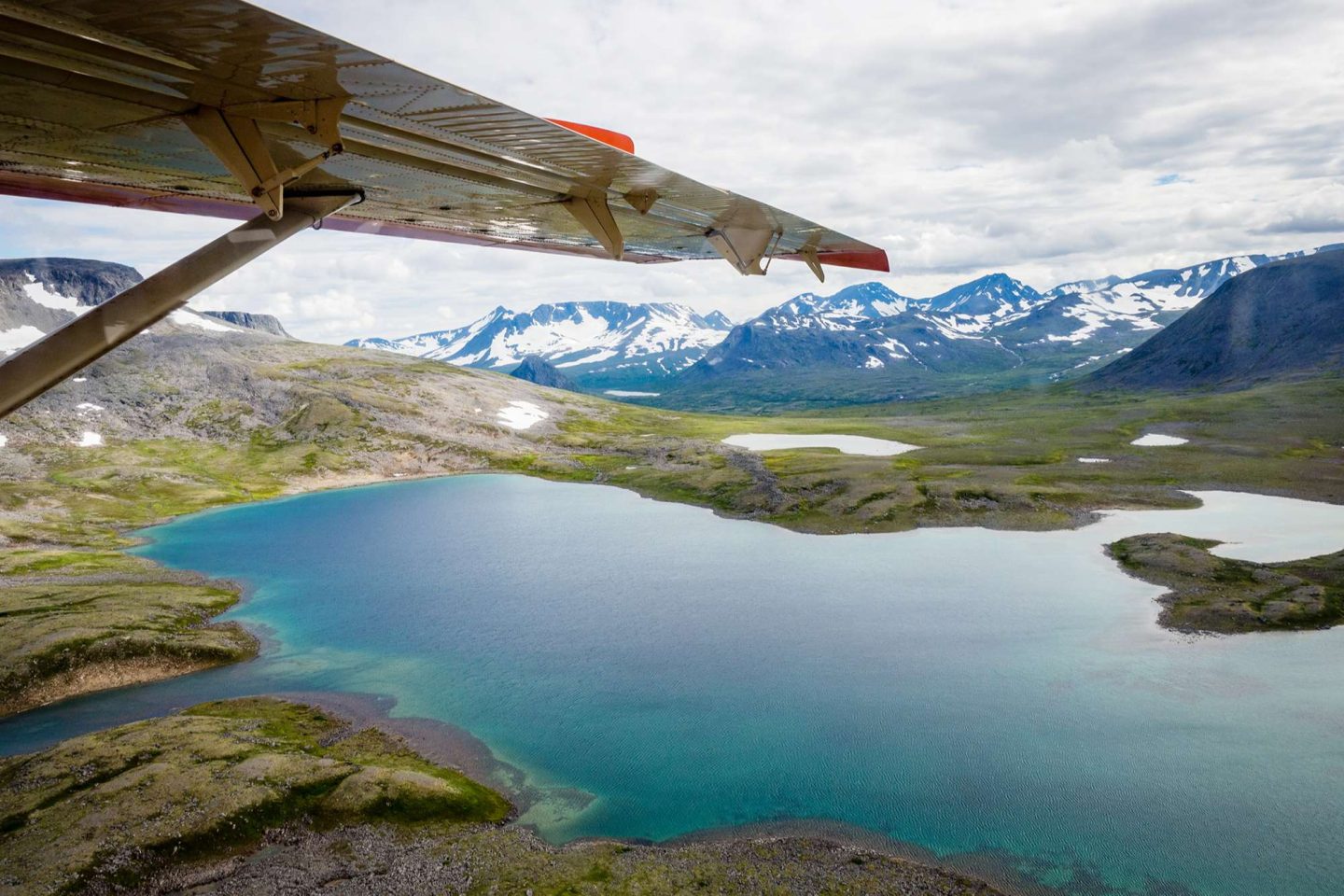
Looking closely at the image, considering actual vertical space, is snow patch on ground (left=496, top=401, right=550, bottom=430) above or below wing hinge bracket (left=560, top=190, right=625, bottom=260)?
below

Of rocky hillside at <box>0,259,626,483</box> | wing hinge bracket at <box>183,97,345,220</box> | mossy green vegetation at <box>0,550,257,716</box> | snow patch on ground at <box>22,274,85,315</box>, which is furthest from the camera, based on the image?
snow patch on ground at <box>22,274,85,315</box>

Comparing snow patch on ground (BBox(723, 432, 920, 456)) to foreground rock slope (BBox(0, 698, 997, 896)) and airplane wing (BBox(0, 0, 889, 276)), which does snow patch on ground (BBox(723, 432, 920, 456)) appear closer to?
foreground rock slope (BBox(0, 698, 997, 896))

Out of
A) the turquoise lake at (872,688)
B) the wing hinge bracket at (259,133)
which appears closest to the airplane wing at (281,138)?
the wing hinge bracket at (259,133)

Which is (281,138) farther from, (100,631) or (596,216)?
(100,631)

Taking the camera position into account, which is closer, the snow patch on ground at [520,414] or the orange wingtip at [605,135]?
the orange wingtip at [605,135]

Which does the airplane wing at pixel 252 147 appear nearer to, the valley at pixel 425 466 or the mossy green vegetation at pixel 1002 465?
the valley at pixel 425 466

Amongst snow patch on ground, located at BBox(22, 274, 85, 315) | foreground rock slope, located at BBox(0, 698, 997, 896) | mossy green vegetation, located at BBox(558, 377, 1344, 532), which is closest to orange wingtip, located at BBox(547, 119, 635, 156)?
foreground rock slope, located at BBox(0, 698, 997, 896)

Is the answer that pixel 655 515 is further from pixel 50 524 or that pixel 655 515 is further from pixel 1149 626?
pixel 50 524
